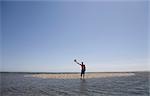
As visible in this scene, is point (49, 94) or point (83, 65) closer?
point (49, 94)

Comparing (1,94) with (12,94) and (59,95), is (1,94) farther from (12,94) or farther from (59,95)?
(59,95)

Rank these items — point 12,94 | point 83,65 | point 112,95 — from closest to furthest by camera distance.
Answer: point 112,95
point 12,94
point 83,65

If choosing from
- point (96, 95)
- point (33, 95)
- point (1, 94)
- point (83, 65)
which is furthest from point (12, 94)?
point (83, 65)

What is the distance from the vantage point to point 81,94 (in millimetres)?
16281

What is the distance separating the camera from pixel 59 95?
52.2 ft

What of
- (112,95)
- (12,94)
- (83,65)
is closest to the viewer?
(112,95)

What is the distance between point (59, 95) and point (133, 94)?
16.9 ft

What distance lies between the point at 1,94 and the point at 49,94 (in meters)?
3.57

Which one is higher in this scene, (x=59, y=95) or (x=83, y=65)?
(x=83, y=65)

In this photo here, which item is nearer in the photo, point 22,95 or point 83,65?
point 22,95

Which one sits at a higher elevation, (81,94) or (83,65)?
(83,65)

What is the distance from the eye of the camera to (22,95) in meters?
Answer: 16.2

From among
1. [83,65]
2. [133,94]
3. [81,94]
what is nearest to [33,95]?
[81,94]

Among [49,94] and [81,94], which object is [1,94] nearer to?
[49,94]
